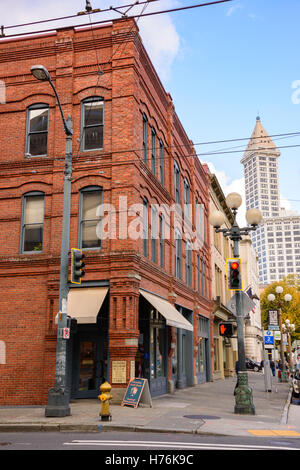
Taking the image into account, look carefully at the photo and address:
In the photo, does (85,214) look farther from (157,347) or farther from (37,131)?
(157,347)

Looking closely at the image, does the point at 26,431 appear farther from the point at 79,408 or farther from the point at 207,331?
the point at 207,331

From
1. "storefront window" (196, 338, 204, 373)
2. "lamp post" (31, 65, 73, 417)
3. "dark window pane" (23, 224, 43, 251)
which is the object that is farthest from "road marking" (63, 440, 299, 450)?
"storefront window" (196, 338, 204, 373)

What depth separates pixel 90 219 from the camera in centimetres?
1675

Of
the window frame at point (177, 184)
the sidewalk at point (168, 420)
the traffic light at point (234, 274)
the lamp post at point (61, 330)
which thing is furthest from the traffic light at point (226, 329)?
the window frame at point (177, 184)

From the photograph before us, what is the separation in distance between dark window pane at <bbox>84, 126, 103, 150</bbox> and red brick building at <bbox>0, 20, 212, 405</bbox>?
42mm

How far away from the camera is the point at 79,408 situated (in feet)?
46.2

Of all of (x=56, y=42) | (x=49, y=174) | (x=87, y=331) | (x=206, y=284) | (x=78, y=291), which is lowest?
(x=87, y=331)

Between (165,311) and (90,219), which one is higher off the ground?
(90,219)

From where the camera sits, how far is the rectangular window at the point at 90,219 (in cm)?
1662

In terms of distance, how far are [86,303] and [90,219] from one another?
3.05 meters

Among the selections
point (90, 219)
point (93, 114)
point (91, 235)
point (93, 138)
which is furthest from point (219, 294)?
point (93, 114)

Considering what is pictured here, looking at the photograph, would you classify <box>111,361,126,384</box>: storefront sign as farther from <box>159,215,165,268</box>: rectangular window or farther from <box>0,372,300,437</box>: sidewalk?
<box>159,215,165,268</box>: rectangular window

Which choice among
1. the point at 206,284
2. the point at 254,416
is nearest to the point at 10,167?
the point at 254,416
